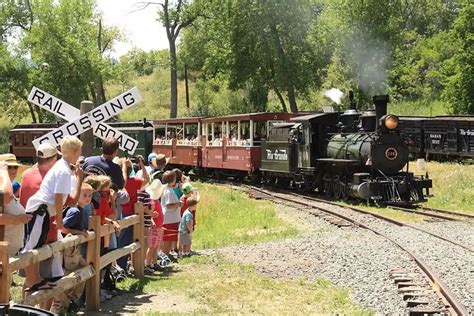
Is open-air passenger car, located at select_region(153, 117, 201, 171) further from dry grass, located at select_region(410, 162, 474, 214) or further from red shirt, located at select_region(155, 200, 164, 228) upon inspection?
red shirt, located at select_region(155, 200, 164, 228)

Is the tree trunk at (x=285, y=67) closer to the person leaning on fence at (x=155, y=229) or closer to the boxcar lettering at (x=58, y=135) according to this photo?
the person leaning on fence at (x=155, y=229)

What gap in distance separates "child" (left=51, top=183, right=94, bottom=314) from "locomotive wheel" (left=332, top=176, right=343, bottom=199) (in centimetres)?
1380

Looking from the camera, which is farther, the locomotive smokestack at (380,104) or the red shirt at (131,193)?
the locomotive smokestack at (380,104)

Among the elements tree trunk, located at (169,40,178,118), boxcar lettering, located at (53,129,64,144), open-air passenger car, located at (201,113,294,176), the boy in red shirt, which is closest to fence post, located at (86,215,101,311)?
boxcar lettering, located at (53,129,64,144)

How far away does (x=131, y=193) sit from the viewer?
8875 mm

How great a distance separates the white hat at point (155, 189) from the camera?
9.31 metres

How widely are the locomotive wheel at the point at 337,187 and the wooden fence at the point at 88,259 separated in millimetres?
11925

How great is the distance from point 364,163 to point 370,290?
1081 centimetres

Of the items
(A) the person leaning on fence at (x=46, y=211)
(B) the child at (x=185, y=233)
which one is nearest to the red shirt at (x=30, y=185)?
(A) the person leaning on fence at (x=46, y=211)

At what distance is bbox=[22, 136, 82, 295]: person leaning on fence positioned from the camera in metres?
6.00

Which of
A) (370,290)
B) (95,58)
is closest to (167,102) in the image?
(95,58)

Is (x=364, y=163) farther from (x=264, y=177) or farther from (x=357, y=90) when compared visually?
(x=357, y=90)

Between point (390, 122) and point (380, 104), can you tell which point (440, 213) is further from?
point (380, 104)

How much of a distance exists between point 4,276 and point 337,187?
52.1 feet
